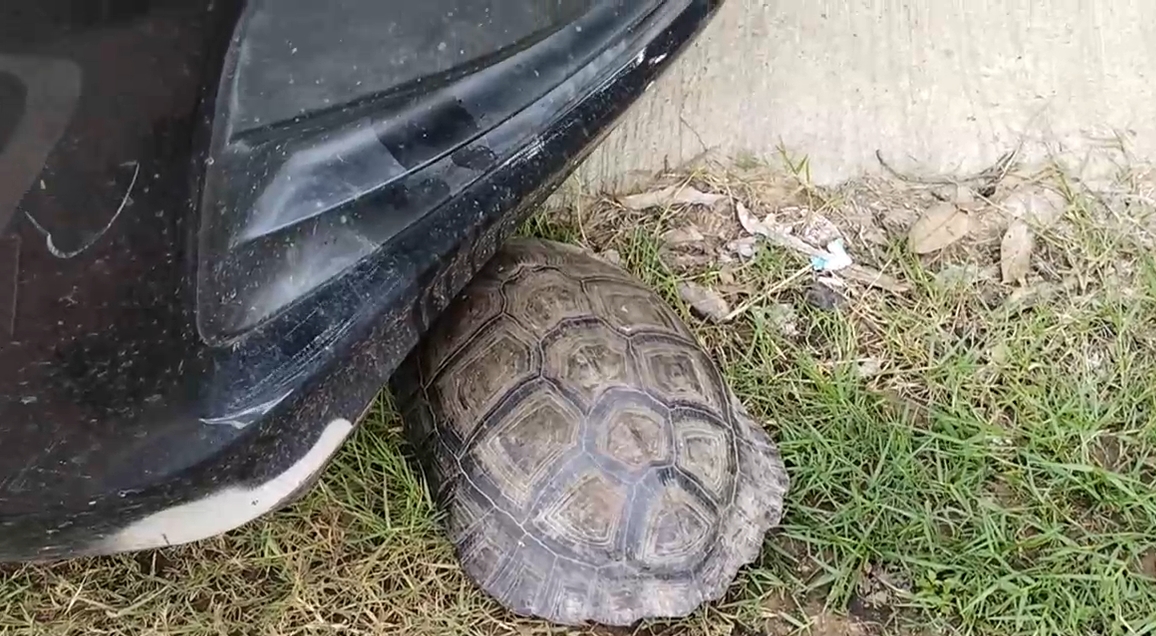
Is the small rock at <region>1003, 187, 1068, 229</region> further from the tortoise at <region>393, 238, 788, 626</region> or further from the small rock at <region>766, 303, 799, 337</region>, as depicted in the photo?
the tortoise at <region>393, 238, 788, 626</region>

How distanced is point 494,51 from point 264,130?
34 centimetres

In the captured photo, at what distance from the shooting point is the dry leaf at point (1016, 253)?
2.39 meters

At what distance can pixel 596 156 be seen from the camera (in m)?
2.46

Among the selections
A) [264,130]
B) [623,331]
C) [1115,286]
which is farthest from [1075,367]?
[264,130]

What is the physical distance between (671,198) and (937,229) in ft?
1.79

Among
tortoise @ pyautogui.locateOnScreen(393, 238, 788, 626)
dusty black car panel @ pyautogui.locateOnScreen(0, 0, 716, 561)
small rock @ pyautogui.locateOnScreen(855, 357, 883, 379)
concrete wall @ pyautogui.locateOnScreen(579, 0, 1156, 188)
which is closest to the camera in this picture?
dusty black car panel @ pyautogui.locateOnScreen(0, 0, 716, 561)

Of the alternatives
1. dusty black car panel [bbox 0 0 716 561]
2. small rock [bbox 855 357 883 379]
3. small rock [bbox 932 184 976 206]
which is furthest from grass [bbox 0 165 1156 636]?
dusty black car panel [bbox 0 0 716 561]

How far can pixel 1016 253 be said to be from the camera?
240cm

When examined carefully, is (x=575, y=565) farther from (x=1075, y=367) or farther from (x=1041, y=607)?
(x=1075, y=367)

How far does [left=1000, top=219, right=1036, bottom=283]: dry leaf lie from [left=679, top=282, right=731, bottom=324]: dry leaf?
58 cm

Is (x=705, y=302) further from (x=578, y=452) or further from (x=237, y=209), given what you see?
(x=237, y=209)

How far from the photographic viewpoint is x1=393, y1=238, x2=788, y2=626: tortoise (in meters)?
1.91

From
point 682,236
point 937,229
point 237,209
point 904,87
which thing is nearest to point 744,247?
point 682,236

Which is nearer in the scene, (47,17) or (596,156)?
(47,17)
